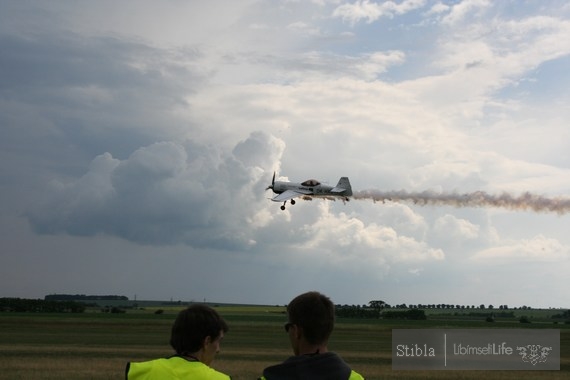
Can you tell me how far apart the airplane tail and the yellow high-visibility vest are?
6866 cm

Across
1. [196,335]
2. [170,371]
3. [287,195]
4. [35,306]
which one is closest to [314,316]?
[196,335]

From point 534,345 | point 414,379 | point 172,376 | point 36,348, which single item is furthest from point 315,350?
point 534,345

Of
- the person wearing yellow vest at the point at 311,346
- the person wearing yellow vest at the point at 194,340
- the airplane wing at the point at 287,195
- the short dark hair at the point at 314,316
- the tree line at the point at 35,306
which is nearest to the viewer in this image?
the person wearing yellow vest at the point at 311,346

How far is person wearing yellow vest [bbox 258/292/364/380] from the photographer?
16.8 ft

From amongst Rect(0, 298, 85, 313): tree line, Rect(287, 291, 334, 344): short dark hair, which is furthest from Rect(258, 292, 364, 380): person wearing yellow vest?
Rect(0, 298, 85, 313): tree line

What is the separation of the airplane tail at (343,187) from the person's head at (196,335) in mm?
68388

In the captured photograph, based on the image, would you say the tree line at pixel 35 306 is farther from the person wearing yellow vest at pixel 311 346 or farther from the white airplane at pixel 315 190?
the person wearing yellow vest at pixel 311 346

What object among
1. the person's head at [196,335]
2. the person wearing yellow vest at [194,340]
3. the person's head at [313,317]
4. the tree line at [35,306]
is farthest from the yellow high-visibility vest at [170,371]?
the tree line at [35,306]

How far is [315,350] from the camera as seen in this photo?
5453mm

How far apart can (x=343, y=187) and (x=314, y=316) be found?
226ft

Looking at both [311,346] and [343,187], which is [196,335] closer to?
[311,346]

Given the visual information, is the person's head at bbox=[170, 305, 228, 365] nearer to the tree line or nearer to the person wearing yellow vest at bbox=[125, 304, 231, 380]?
the person wearing yellow vest at bbox=[125, 304, 231, 380]

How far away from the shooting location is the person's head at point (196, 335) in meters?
5.50

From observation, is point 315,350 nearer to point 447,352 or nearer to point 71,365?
point 71,365
